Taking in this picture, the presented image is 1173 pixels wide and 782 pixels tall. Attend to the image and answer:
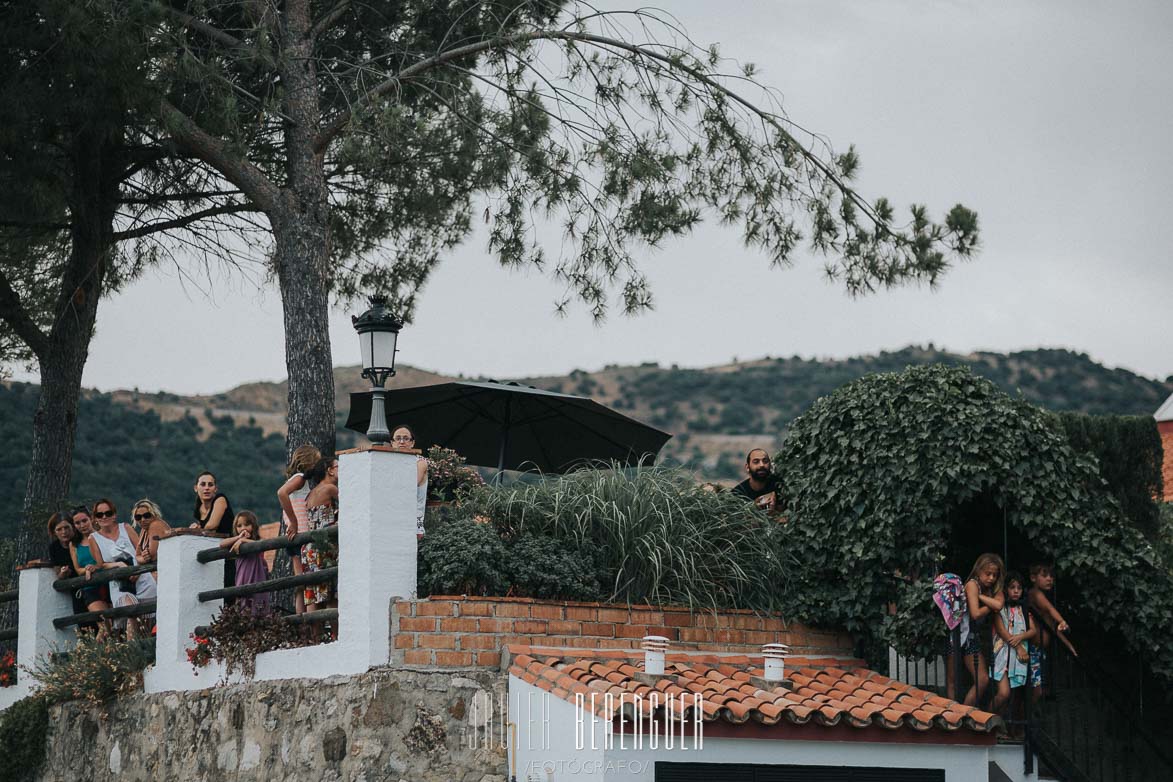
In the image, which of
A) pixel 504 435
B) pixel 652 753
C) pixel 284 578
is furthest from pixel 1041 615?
pixel 284 578

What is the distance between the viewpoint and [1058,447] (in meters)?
9.73

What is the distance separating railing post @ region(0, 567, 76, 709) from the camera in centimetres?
1224

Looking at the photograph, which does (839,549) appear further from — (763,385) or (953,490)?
(763,385)

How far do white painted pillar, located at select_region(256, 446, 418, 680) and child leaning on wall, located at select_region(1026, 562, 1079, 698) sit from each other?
4.19 meters

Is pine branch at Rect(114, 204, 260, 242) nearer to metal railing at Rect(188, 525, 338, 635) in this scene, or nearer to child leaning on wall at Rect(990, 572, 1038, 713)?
metal railing at Rect(188, 525, 338, 635)

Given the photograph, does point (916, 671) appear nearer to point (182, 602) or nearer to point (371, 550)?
point (371, 550)

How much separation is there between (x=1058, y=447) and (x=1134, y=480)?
2506mm

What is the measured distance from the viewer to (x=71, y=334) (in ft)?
46.3

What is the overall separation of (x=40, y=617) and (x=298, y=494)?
3879 millimetres

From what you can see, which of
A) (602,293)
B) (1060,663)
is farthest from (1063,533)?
(602,293)

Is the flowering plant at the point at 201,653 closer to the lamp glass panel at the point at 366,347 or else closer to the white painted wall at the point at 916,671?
the lamp glass panel at the point at 366,347

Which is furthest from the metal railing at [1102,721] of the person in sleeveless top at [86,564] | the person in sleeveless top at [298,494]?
the person in sleeveless top at [86,564]

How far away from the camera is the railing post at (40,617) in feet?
40.2

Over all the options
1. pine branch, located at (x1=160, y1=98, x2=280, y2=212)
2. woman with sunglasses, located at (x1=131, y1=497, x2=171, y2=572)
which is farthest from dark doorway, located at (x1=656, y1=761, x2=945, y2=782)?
pine branch, located at (x1=160, y1=98, x2=280, y2=212)
